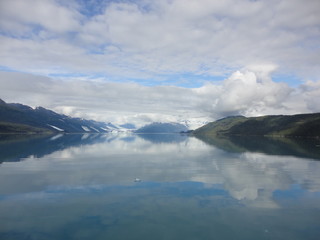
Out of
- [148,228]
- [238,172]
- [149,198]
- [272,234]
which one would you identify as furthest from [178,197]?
[238,172]

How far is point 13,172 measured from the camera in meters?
45.2

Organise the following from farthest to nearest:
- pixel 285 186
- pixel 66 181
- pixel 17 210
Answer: pixel 66 181 < pixel 285 186 < pixel 17 210

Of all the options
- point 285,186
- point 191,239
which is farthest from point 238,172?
point 191,239

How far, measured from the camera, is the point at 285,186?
3581 centimetres

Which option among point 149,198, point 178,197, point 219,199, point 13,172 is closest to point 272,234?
point 219,199

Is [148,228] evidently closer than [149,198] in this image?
Yes

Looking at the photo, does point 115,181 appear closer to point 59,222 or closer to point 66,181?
point 66,181

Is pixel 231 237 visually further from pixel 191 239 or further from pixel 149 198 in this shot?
pixel 149 198

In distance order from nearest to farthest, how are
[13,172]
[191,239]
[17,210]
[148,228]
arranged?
[191,239], [148,228], [17,210], [13,172]

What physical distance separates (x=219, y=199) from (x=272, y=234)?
9671mm

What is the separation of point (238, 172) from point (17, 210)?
128 feet

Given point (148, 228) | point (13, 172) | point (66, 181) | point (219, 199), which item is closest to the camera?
point (148, 228)

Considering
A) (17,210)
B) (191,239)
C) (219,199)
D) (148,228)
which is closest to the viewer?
(191,239)

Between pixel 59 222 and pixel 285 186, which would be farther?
pixel 285 186
